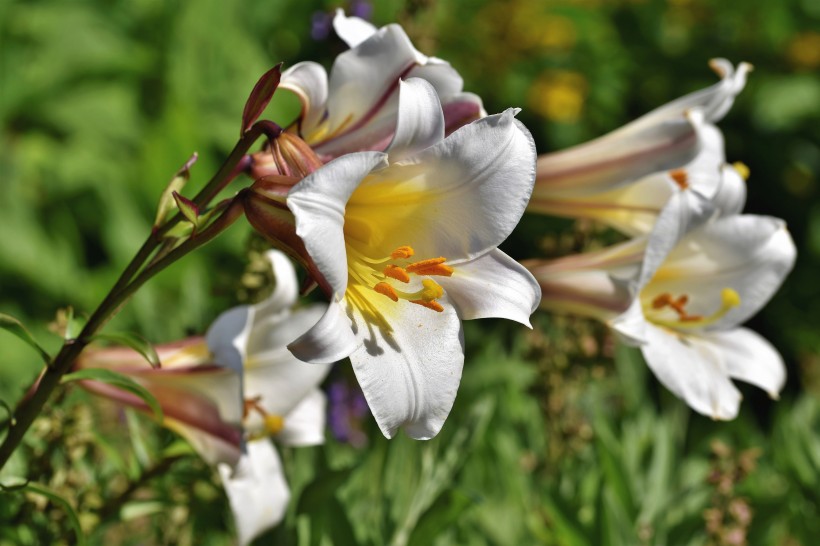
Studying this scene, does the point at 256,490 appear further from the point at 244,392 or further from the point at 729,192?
the point at 729,192

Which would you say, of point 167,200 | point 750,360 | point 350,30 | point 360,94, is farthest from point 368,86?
point 750,360

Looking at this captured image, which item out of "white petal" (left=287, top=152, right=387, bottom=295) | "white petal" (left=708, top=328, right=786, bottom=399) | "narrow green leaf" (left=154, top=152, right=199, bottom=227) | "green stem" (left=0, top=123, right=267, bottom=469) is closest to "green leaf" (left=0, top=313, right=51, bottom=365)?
"green stem" (left=0, top=123, right=267, bottom=469)

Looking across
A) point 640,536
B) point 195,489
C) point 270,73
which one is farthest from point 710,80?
point 270,73

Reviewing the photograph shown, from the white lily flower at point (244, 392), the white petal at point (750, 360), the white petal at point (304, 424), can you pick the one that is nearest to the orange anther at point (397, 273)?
the white lily flower at point (244, 392)

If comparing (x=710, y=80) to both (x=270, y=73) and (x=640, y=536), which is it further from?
(x=270, y=73)

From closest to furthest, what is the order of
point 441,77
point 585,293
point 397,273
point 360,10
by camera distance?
point 397,273
point 441,77
point 585,293
point 360,10
